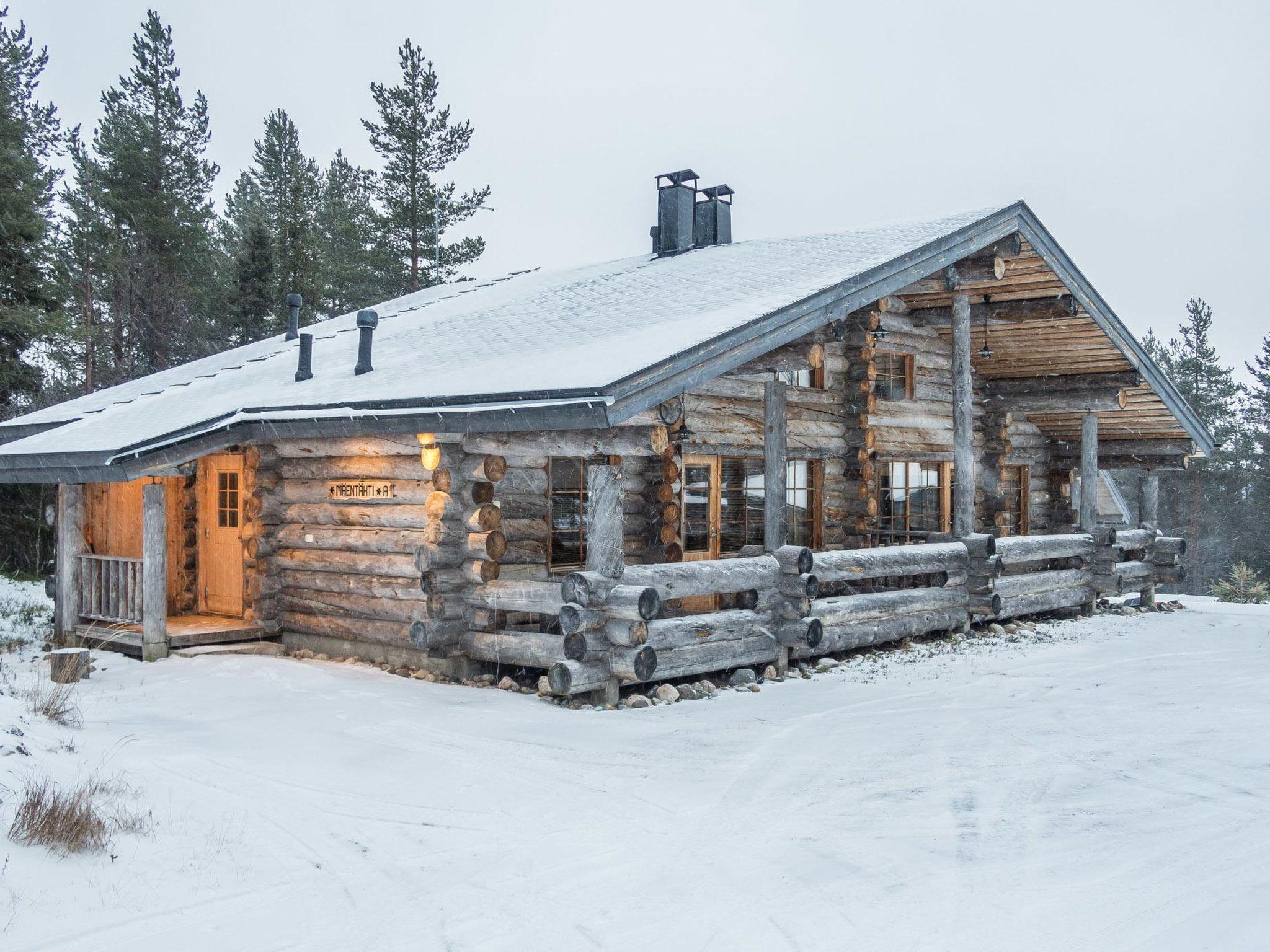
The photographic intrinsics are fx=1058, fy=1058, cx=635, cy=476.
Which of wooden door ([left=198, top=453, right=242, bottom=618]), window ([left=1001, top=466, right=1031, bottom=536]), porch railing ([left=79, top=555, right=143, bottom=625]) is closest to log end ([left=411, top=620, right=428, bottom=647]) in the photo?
porch railing ([left=79, top=555, right=143, bottom=625])

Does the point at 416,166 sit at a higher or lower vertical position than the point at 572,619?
higher

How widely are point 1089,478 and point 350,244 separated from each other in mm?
26992

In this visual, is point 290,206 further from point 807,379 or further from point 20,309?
point 807,379

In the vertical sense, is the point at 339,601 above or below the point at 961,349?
below

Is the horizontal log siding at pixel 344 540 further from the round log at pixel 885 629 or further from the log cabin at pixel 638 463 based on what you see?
the round log at pixel 885 629

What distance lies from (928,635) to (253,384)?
9.01 metres

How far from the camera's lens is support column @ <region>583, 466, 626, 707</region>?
9.00m

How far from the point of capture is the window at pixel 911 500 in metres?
15.5

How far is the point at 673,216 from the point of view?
53.5ft

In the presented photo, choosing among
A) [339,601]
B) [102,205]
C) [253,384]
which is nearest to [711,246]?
[253,384]

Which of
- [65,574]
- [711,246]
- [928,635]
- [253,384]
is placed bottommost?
[928,635]

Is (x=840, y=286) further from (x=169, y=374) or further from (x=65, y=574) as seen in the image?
(x=169, y=374)

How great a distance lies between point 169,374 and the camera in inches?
714

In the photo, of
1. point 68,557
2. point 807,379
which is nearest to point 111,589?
point 68,557
